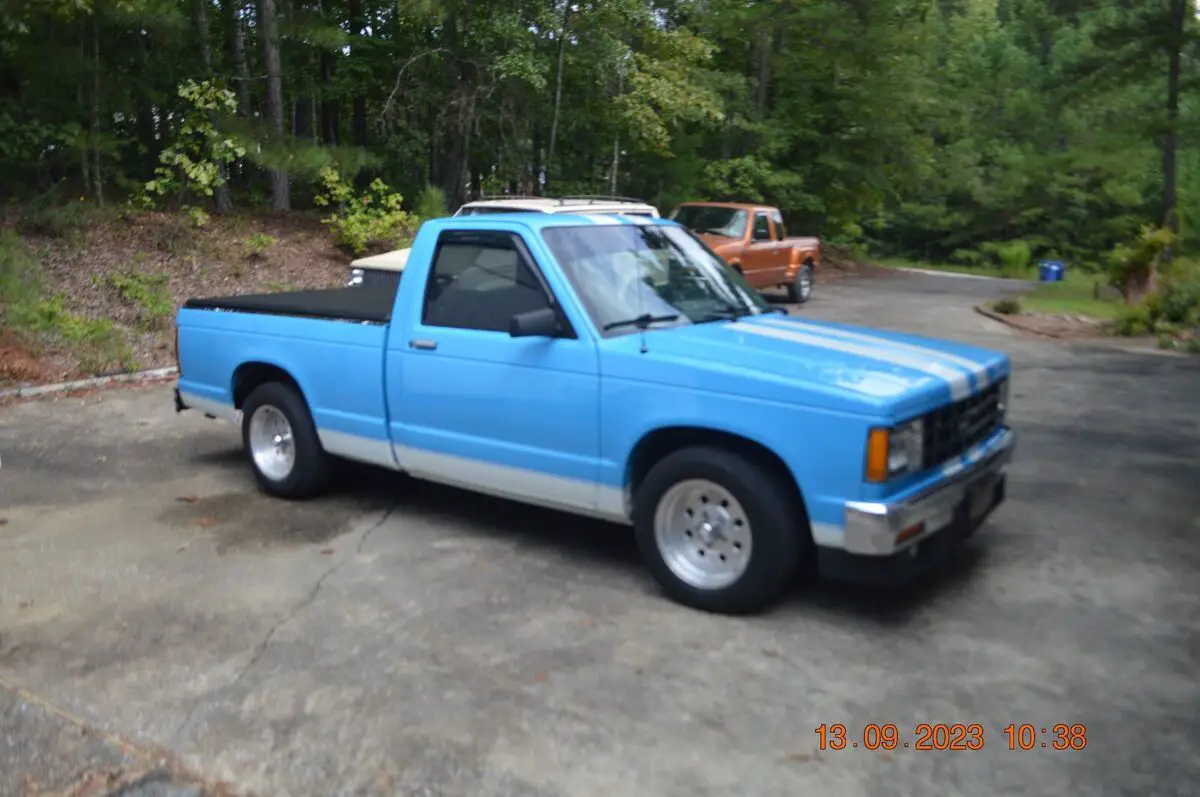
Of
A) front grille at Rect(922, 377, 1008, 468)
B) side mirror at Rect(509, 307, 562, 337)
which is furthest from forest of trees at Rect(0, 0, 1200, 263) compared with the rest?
front grille at Rect(922, 377, 1008, 468)

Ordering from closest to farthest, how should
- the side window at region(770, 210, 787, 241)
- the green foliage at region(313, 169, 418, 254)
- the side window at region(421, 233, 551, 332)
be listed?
1. the side window at region(421, 233, 551, 332)
2. the green foliage at region(313, 169, 418, 254)
3. the side window at region(770, 210, 787, 241)

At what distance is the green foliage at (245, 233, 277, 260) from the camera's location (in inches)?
661

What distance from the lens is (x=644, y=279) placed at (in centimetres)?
598

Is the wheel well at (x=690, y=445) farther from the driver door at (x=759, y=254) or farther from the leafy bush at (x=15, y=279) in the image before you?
the driver door at (x=759, y=254)

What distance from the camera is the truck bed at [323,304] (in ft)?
21.9

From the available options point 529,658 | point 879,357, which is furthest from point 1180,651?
point 529,658

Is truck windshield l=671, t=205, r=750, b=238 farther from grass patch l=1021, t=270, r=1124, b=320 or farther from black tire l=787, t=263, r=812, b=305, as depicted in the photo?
grass patch l=1021, t=270, r=1124, b=320

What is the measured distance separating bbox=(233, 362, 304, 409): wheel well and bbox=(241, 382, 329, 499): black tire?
65mm

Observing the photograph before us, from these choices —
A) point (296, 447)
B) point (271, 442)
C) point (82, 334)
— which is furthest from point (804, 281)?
point (296, 447)

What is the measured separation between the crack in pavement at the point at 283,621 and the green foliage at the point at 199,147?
1206 centimetres

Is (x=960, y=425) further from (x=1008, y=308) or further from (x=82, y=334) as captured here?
(x=1008, y=308)

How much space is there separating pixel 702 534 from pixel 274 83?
53.7 feet

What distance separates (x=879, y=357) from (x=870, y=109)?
84.1 ft
